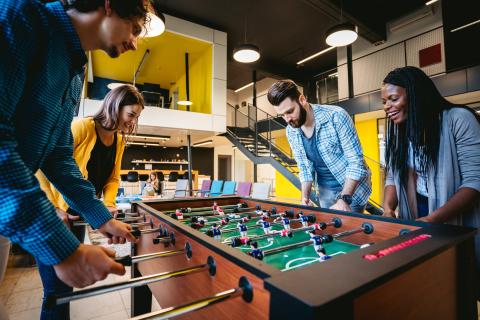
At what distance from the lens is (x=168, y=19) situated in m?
6.93

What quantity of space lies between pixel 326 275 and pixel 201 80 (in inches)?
342

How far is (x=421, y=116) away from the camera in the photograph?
4.51 ft

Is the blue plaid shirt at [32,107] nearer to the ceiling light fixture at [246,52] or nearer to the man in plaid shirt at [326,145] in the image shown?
the man in plaid shirt at [326,145]

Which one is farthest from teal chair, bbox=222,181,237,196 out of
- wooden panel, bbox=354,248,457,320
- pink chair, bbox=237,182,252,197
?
wooden panel, bbox=354,248,457,320

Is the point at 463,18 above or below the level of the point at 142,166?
above

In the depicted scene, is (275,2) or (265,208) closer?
(265,208)

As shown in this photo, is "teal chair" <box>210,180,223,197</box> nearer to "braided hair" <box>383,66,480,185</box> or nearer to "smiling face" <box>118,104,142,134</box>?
"smiling face" <box>118,104,142,134</box>

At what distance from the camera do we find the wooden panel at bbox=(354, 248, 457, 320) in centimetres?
51

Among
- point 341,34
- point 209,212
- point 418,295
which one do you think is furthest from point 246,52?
point 418,295

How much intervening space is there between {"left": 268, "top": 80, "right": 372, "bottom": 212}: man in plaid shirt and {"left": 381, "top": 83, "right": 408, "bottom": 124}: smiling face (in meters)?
0.41

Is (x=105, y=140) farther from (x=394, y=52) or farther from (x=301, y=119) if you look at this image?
(x=394, y=52)

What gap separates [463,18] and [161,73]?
986 cm

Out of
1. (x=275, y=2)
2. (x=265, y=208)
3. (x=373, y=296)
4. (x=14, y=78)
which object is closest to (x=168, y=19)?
(x=275, y=2)

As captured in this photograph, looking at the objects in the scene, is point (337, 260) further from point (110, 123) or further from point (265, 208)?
point (110, 123)
